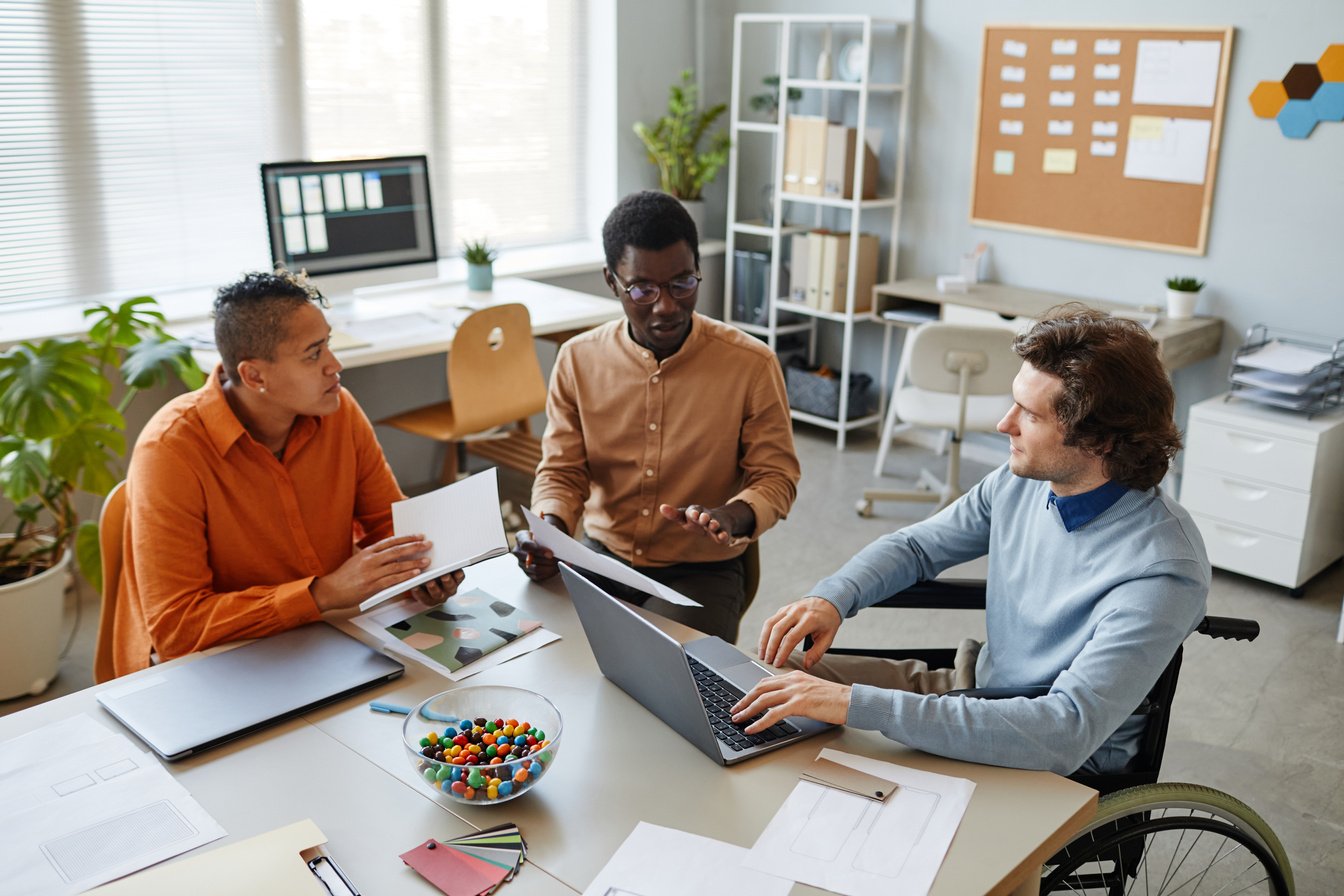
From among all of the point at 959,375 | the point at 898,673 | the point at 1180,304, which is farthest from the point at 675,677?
the point at 1180,304

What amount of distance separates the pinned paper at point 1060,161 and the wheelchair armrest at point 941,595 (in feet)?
9.70

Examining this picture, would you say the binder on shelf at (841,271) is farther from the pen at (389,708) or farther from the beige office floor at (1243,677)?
the pen at (389,708)

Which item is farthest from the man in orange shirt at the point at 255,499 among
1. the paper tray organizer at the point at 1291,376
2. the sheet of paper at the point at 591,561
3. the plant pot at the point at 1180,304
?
the plant pot at the point at 1180,304

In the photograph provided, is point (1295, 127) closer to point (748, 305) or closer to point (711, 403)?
point (748, 305)

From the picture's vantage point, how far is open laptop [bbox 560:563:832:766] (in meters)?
1.40

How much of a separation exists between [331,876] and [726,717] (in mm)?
535

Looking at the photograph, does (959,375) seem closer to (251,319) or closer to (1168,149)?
(1168,149)

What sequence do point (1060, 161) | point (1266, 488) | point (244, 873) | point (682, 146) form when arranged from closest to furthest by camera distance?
point (244, 873) < point (1266, 488) < point (1060, 161) < point (682, 146)

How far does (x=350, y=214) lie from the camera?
384 centimetres

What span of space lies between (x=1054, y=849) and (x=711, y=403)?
111 centimetres

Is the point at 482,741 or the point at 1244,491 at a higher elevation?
the point at 482,741

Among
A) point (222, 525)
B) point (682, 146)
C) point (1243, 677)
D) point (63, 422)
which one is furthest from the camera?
point (682, 146)

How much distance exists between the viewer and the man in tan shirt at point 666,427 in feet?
7.13

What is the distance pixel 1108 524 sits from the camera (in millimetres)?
1598
